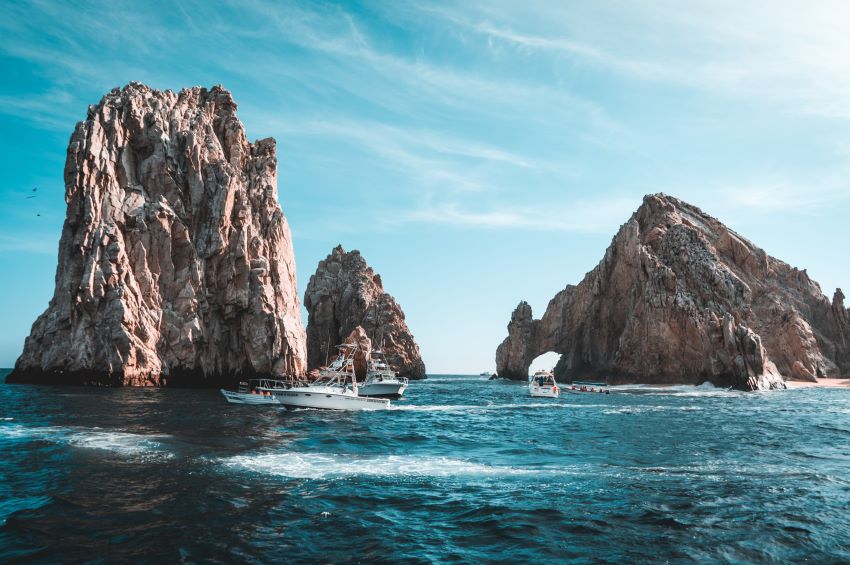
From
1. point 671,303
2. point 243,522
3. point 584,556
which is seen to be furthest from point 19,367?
point 671,303

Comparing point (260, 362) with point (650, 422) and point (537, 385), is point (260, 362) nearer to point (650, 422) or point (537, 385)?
point (537, 385)

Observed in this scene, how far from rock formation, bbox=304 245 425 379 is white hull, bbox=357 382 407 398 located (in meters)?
58.6

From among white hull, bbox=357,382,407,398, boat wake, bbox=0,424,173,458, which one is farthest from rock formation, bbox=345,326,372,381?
boat wake, bbox=0,424,173,458

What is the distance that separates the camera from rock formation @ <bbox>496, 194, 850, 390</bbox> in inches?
3804

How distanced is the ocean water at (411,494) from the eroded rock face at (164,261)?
33.4 m

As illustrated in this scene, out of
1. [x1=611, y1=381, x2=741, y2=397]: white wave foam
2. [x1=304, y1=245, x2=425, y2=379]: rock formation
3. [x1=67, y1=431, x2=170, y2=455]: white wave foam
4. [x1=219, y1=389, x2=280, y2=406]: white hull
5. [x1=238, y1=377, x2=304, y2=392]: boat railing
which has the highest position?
[x1=304, y1=245, x2=425, y2=379]: rock formation

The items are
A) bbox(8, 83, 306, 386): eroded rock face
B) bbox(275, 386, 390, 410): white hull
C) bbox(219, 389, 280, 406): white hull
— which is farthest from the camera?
bbox(8, 83, 306, 386): eroded rock face

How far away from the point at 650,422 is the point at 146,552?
3488cm

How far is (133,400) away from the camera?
44.0 m

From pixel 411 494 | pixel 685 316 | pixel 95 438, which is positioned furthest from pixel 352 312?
pixel 411 494

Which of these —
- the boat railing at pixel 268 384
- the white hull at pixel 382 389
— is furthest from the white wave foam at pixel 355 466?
the white hull at pixel 382 389

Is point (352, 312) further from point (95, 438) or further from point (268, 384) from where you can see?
point (95, 438)

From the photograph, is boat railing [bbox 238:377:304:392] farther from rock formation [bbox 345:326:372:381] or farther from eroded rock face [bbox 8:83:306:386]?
rock formation [bbox 345:326:372:381]

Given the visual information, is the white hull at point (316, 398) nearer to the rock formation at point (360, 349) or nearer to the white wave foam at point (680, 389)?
the rock formation at point (360, 349)
